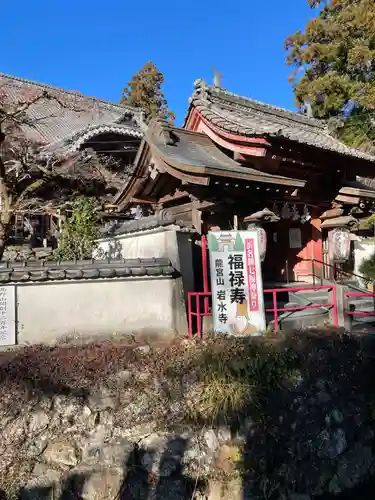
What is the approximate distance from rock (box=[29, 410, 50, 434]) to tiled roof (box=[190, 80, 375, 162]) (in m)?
7.49

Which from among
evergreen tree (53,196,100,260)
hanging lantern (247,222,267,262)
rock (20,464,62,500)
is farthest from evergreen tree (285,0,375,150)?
rock (20,464,62,500)

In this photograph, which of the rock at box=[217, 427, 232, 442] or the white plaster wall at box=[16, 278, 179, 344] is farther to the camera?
the white plaster wall at box=[16, 278, 179, 344]

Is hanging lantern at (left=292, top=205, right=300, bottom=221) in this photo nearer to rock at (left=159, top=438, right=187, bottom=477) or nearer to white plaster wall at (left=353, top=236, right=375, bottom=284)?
rock at (left=159, top=438, right=187, bottom=477)

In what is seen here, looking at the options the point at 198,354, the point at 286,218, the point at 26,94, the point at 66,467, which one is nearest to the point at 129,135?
the point at 26,94

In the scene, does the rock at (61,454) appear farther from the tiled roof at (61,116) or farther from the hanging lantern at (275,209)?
the tiled roof at (61,116)

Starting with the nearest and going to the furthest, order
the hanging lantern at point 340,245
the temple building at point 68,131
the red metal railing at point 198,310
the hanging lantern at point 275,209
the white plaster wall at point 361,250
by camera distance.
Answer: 1. the red metal railing at point 198,310
2. the hanging lantern at point 275,209
3. the hanging lantern at point 340,245
4. the temple building at point 68,131
5. the white plaster wall at point 361,250

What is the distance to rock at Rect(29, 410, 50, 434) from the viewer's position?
619 cm

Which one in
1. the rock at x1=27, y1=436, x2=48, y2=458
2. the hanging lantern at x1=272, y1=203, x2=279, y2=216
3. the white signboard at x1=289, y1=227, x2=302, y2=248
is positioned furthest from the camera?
the white signboard at x1=289, y1=227, x2=302, y2=248

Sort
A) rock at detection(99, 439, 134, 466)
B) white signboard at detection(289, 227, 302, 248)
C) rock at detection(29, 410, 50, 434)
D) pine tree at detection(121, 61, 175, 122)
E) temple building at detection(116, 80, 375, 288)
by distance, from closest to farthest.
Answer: rock at detection(99, 439, 134, 466)
rock at detection(29, 410, 50, 434)
temple building at detection(116, 80, 375, 288)
white signboard at detection(289, 227, 302, 248)
pine tree at detection(121, 61, 175, 122)

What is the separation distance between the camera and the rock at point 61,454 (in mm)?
5953

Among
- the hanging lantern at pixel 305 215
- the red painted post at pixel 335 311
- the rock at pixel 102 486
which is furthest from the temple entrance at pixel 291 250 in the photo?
the rock at pixel 102 486

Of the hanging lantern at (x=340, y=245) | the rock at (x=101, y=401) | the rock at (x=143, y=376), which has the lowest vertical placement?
the rock at (x=101, y=401)

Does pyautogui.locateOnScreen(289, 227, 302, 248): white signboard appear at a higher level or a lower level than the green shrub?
higher

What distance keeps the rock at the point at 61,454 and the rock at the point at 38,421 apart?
0.98 ft
